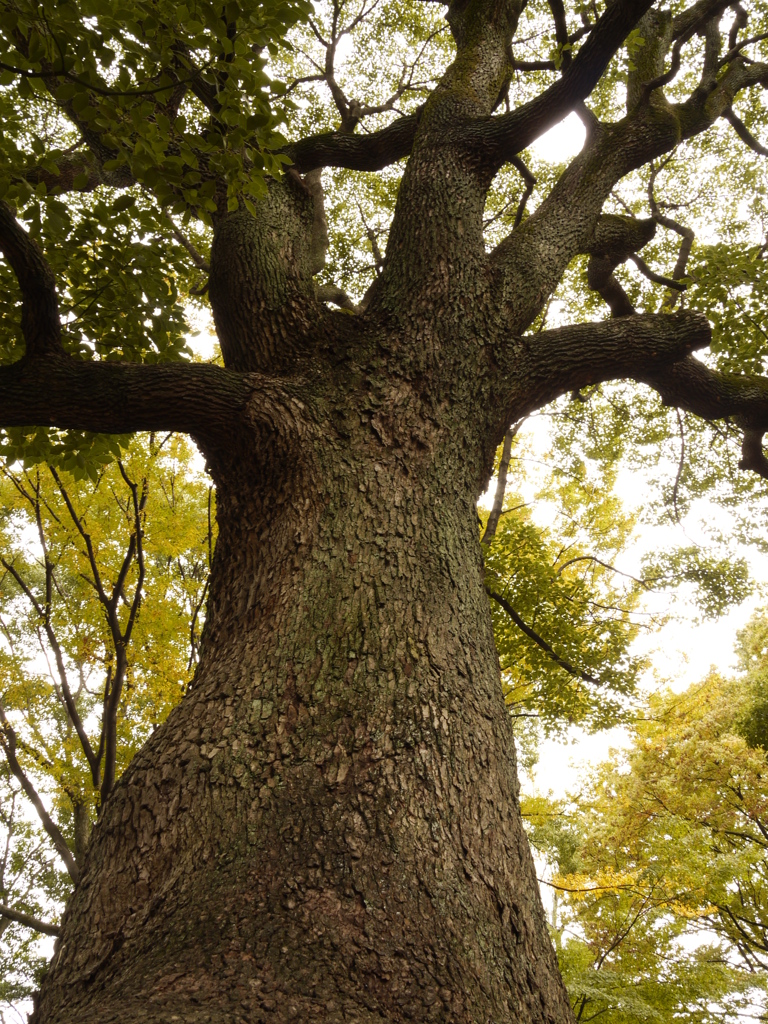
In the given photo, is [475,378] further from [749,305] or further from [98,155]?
[749,305]

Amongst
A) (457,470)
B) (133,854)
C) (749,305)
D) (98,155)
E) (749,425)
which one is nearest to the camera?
(133,854)

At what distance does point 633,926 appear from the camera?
6.54m

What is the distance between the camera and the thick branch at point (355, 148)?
4.40 meters

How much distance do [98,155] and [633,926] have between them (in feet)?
29.9

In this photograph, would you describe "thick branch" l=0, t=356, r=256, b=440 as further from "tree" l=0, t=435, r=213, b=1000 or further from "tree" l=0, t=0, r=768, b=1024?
"tree" l=0, t=435, r=213, b=1000

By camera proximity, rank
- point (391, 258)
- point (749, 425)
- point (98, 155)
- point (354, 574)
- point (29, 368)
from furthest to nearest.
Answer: point (749, 425) < point (98, 155) < point (391, 258) < point (29, 368) < point (354, 574)

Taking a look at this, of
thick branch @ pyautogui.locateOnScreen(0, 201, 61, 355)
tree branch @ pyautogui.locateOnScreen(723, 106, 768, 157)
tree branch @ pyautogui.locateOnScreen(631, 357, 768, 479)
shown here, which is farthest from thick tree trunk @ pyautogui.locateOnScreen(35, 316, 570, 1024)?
tree branch @ pyautogui.locateOnScreen(723, 106, 768, 157)

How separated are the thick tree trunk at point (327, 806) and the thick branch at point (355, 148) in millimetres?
3018

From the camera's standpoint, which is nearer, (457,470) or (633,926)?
(457,470)

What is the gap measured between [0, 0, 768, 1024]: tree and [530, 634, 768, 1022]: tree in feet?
13.7

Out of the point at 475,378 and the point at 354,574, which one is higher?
the point at 475,378

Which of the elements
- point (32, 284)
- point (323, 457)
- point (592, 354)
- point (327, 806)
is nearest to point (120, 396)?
point (32, 284)

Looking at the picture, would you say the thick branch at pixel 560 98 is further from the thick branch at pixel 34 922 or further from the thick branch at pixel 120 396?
the thick branch at pixel 34 922

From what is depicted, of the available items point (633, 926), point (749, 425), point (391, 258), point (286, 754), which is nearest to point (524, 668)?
point (633, 926)
